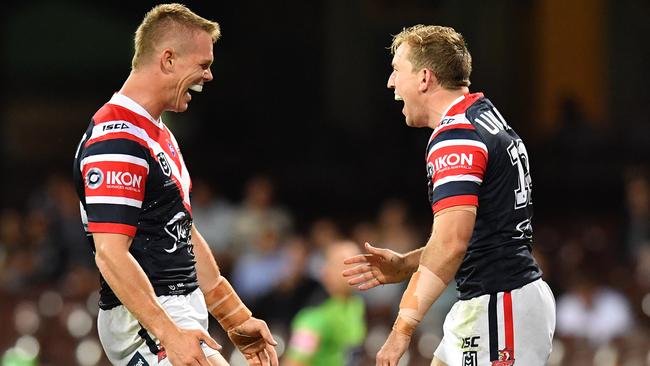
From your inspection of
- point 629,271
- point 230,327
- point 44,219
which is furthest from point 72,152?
point 230,327

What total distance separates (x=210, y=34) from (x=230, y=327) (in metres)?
1.25

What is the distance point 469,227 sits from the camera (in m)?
4.59

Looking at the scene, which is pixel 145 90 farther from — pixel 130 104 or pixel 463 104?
pixel 463 104

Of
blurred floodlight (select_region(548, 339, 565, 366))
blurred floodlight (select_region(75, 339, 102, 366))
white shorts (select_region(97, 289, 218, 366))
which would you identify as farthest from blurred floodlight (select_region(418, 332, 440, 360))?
white shorts (select_region(97, 289, 218, 366))

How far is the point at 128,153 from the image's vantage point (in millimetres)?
4535

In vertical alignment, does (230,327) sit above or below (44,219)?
above

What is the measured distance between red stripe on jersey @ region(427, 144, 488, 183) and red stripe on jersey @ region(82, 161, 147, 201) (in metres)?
1.15

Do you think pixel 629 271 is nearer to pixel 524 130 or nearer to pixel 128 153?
pixel 524 130

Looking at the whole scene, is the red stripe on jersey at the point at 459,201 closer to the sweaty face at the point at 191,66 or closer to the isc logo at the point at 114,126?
the sweaty face at the point at 191,66

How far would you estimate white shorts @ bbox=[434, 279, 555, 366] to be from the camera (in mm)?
4762

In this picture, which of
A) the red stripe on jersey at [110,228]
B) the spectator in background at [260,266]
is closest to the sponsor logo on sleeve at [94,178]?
the red stripe on jersey at [110,228]

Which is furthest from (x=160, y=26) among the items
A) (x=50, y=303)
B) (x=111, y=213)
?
(x=50, y=303)

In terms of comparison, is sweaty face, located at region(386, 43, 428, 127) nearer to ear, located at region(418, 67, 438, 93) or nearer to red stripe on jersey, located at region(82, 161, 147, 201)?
ear, located at region(418, 67, 438, 93)

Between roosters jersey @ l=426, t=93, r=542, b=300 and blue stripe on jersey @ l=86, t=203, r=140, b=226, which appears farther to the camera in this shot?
roosters jersey @ l=426, t=93, r=542, b=300
